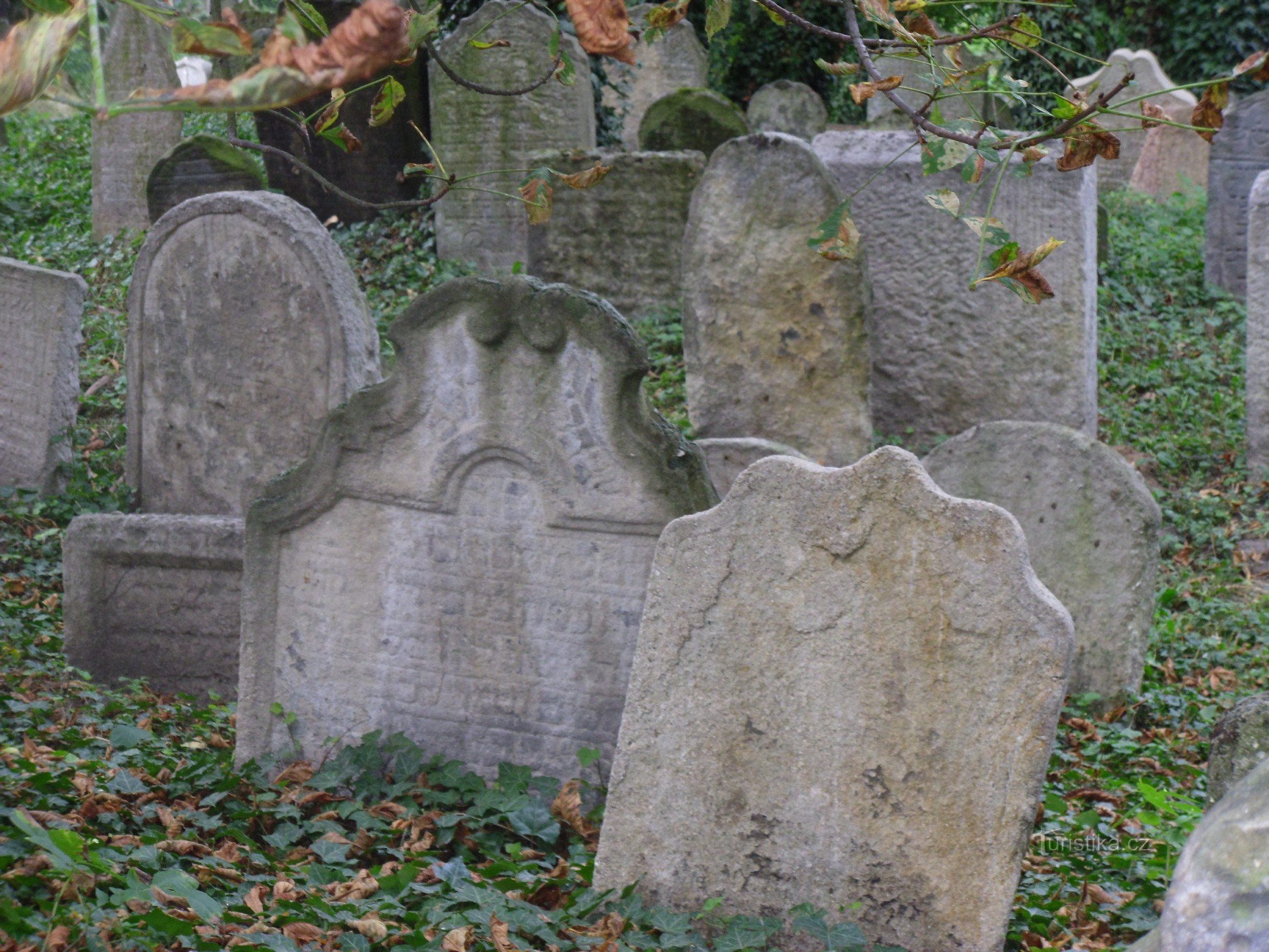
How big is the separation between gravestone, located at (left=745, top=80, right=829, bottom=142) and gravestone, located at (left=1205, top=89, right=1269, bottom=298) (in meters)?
5.31

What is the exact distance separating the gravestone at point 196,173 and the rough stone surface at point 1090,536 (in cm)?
632

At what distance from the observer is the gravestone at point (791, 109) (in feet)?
45.9

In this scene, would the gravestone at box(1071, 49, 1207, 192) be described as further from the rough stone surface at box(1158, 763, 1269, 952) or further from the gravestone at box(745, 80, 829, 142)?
the rough stone surface at box(1158, 763, 1269, 952)

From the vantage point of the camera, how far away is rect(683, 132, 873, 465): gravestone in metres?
6.41

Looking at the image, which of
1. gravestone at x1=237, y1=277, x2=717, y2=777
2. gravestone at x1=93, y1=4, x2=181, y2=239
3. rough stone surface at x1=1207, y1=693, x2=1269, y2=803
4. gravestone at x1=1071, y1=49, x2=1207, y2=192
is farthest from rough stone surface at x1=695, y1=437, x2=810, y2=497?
gravestone at x1=1071, y1=49, x2=1207, y2=192

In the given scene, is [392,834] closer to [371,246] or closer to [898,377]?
[898,377]

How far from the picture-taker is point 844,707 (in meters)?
2.88

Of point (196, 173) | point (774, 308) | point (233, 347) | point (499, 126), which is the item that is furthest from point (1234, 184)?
point (196, 173)

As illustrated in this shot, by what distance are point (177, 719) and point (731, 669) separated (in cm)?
234

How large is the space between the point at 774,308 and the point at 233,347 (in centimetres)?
269

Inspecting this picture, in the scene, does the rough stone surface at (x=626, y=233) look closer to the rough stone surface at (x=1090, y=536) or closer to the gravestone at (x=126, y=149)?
the gravestone at (x=126, y=149)

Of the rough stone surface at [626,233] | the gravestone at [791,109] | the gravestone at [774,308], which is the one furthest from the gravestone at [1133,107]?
the gravestone at [774,308]

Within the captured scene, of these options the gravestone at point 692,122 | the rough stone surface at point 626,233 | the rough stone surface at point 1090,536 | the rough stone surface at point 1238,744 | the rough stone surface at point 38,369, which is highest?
the gravestone at point 692,122

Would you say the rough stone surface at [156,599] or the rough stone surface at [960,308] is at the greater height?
the rough stone surface at [960,308]
